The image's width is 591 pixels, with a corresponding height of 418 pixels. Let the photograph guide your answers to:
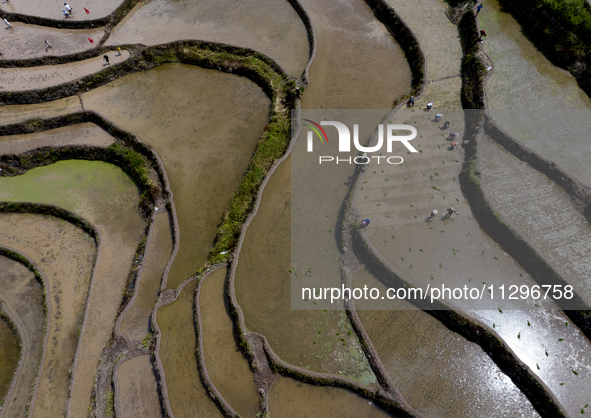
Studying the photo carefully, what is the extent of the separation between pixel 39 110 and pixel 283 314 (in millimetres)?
19278

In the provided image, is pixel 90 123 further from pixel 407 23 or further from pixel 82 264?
pixel 407 23

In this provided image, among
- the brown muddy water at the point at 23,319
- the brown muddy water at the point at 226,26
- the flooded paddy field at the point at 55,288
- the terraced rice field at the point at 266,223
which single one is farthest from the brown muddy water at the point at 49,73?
the brown muddy water at the point at 23,319

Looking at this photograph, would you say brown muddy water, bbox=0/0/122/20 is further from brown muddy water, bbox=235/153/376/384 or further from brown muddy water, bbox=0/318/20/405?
brown muddy water, bbox=0/318/20/405

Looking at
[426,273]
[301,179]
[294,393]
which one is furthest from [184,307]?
[426,273]

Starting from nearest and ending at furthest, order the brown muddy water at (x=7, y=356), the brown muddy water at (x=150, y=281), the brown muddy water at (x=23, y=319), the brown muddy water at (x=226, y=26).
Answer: the brown muddy water at (x=23, y=319)
the brown muddy water at (x=150, y=281)
the brown muddy water at (x=7, y=356)
the brown muddy water at (x=226, y=26)

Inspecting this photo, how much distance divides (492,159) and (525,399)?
32.8 feet

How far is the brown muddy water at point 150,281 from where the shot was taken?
13516 millimetres

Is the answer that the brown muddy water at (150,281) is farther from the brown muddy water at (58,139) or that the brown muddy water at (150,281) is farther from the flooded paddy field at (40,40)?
the flooded paddy field at (40,40)

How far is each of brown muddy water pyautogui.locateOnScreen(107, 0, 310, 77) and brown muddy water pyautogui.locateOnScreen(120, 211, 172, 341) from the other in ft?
40.5

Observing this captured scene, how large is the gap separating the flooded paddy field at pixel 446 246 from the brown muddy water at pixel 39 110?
1803 centimetres

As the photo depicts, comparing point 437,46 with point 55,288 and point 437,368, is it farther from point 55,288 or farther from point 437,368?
point 55,288

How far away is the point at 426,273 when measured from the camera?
43.6ft

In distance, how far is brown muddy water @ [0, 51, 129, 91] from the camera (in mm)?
20531

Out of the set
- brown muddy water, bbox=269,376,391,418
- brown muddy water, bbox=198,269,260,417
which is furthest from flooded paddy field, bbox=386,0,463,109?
brown muddy water, bbox=269,376,391,418
